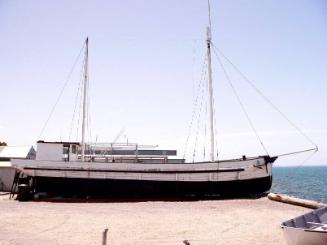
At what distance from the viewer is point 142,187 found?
2597cm

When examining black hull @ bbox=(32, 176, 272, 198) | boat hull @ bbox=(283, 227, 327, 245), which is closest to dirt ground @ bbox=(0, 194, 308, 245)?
boat hull @ bbox=(283, 227, 327, 245)

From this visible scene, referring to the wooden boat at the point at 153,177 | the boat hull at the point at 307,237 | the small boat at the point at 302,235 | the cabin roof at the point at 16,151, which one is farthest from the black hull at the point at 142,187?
the boat hull at the point at 307,237

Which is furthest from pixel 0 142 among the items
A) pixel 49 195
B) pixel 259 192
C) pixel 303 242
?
pixel 303 242

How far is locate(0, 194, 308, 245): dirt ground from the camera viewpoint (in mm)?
12296

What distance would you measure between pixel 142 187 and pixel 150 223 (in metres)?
10.9

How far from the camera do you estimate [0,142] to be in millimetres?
59406

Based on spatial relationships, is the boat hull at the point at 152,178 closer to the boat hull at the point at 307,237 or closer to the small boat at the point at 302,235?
the small boat at the point at 302,235

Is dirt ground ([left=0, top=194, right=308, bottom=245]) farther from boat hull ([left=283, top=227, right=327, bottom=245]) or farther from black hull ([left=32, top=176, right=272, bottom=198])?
Answer: black hull ([left=32, top=176, right=272, bottom=198])

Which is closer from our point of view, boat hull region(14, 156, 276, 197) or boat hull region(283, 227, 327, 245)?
boat hull region(283, 227, 327, 245)

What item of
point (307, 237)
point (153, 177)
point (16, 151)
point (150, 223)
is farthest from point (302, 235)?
point (16, 151)

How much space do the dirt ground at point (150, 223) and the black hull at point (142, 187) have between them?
380cm

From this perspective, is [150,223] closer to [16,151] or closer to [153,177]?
[153,177]

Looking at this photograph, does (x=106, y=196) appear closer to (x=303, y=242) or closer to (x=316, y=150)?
(x=316, y=150)

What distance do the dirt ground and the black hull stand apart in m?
3.80
